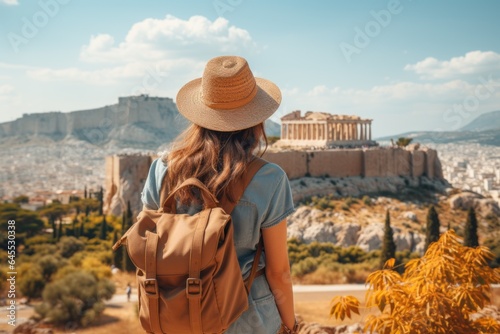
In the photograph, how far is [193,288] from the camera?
5.37ft

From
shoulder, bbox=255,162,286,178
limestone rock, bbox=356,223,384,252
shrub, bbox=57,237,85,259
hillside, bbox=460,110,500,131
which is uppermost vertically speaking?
hillside, bbox=460,110,500,131

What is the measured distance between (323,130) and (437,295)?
3200 cm

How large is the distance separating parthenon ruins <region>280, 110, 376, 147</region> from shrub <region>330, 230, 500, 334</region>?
99.9ft

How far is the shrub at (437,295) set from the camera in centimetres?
331

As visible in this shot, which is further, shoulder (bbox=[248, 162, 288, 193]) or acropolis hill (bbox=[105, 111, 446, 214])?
acropolis hill (bbox=[105, 111, 446, 214])

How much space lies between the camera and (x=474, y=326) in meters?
3.43

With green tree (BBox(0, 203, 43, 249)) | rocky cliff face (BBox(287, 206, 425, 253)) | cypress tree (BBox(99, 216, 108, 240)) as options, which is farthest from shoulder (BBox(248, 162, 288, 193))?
cypress tree (BBox(99, 216, 108, 240))

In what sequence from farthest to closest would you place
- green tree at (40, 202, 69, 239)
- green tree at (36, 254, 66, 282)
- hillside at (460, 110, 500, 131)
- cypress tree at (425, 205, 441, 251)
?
1. hillside at (460, 110, 500, 131)
2. green tree at (40, 202, 69, 239)
3. cypress tree at (425, 205, 441, 251)
4. green tree at (36, 254, 66, 282)

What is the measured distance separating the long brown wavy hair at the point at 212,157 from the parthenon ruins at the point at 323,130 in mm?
32142

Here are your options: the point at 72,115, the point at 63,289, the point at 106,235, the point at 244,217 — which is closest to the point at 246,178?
the point at 244,217

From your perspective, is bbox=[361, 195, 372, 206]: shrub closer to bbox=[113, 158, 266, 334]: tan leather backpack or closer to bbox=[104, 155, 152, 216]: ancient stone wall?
bbox=[104, 155, 152, 216]: ancient stone wall

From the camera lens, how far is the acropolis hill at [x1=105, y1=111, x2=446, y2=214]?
1101 inches

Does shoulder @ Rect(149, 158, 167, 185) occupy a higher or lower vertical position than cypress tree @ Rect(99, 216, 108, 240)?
higher

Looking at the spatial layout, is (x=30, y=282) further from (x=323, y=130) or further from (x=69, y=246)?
(x=323, y=130)
